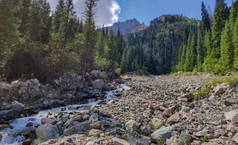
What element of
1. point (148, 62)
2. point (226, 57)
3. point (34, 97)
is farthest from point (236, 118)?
point (148, 62)

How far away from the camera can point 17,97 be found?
10.6 m

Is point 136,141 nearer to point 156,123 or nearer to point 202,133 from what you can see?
point 156,123

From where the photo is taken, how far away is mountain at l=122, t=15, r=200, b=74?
58.4m

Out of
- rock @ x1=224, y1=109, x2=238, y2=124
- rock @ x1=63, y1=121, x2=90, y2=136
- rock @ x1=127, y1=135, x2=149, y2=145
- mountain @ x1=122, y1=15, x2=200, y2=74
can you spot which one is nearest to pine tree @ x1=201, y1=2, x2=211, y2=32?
mountain @ x1=122, y1=15, x2=200, y2=74

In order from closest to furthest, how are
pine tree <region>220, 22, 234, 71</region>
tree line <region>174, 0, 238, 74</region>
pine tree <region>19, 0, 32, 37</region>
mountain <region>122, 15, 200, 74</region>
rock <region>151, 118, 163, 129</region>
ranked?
rock <region>151, 118, 163, 129</region> < pine tree <region>19, 0, 32, 37</region> < pine tree <region>220, 22, 234, 71</region> < tree line <region>174, 0, 238, 74</region> < mountain <region>122, 15, 200, 74</region>

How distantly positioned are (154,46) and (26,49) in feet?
263

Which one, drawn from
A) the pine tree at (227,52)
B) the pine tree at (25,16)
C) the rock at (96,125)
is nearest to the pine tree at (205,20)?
the pine tree at (227,52)

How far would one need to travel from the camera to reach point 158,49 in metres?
79.3

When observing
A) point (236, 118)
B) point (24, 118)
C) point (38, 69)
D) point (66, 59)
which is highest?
point (66, 59)

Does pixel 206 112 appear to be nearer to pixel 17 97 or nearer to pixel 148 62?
pixel 17 97

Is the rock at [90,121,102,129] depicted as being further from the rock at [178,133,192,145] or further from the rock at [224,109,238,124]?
the rock at [224,109,238,124]

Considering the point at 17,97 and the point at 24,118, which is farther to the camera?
the point at 17,97

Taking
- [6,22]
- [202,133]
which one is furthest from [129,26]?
[202,133]

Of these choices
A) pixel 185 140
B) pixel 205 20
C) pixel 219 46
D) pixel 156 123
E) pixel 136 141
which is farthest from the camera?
pixel 205 20
